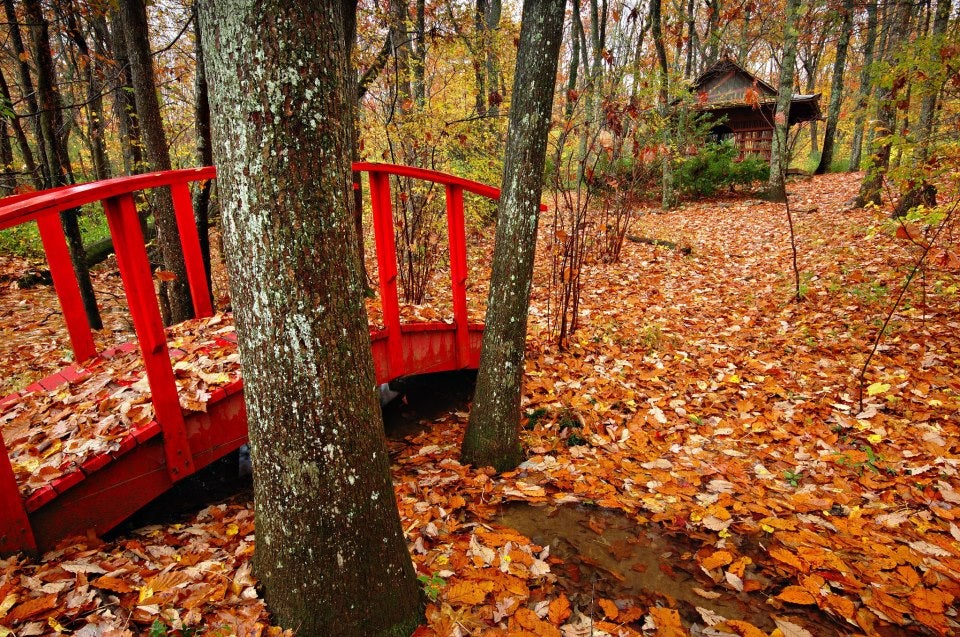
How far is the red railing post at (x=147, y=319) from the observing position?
228cm

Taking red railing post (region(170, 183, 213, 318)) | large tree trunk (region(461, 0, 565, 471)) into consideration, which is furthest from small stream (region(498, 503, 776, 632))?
red railing post (region(170, 183, 213, 318))

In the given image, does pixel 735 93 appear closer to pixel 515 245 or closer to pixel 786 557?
pixel 515 245

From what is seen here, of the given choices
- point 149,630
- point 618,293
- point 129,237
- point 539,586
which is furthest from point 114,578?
point 618,293

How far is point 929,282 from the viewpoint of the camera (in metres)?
5.30

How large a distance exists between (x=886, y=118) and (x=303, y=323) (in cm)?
988

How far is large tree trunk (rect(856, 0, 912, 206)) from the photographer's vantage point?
5157mm

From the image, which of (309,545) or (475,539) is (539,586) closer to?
(475,539)

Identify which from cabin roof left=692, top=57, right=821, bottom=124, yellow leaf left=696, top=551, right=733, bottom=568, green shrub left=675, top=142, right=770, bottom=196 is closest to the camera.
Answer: yellow leaf left=696, top=551, right=733, bottom=568

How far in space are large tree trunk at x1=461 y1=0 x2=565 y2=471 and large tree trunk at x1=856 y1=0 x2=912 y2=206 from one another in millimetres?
4311

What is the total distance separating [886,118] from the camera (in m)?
7.51

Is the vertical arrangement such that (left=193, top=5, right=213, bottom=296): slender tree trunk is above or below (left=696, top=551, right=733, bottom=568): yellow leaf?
above

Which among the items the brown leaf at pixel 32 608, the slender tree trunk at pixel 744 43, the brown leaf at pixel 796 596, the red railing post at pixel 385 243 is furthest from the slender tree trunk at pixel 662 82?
the brown leaf at pixel 32 608

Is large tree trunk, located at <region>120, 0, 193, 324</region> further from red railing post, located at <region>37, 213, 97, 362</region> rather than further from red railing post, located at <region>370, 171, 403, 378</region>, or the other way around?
red railing post, located at <region>370, 171, 403, 378</region>

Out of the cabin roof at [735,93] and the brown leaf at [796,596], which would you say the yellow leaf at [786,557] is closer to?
the brown leaf at [796,596]
